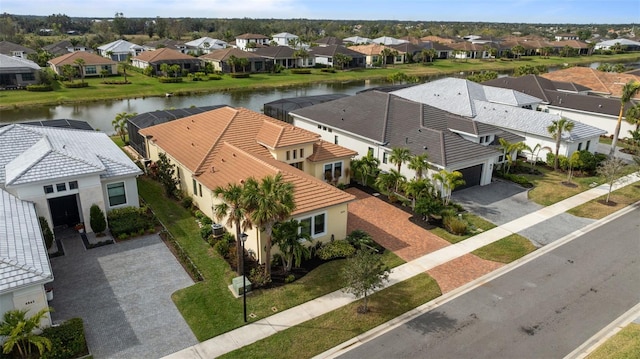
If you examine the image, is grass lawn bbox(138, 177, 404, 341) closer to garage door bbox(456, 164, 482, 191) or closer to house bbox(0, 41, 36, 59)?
garage door bbox(456, 164, 482, 191)

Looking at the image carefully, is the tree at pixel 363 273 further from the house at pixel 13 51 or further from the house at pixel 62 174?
the house at pixel 13 51

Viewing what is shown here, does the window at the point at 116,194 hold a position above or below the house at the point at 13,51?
below

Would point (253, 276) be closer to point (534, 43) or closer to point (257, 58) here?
point (257, 58)

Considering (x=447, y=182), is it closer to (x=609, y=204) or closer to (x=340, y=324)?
(x=609, y=204)

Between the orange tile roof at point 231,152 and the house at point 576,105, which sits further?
the house at point 576,105

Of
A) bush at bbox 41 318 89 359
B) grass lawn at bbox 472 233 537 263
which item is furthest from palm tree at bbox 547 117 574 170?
bush at bbox 41 318 89 359

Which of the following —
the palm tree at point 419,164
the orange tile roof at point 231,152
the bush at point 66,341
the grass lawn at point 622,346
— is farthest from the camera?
the palm tree at point 419,164

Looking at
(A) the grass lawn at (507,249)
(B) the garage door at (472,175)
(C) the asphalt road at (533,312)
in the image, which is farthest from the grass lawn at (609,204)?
(A) the grass lawn at (507,249)
